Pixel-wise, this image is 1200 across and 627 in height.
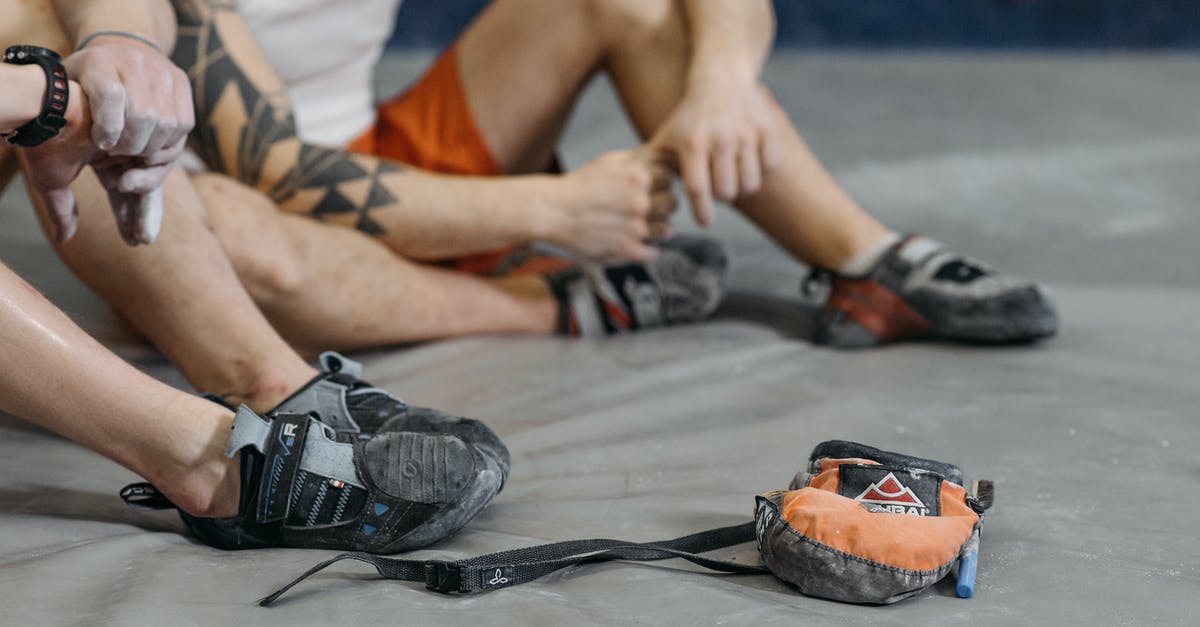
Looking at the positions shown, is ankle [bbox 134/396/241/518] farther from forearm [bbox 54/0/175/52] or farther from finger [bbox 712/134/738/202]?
finger [bbox 712/134/738/202]

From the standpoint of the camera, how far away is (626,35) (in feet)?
4.50

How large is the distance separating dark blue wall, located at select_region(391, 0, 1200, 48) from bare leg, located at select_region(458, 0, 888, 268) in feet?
4.89

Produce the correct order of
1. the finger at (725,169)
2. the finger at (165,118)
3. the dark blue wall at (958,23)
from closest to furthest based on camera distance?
the finger at (165,118) → the finger at (725,169) → the dark blue wall at (958,23)

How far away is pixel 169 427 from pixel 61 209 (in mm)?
203

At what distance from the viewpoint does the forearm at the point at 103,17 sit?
0.91 m

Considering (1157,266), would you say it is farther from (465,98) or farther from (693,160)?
(465,98)

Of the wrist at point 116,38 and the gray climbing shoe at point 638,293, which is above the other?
the wrist at point 116,38

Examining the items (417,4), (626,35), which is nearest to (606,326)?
Answer: (626,35)

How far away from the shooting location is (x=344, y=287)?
4.02ft

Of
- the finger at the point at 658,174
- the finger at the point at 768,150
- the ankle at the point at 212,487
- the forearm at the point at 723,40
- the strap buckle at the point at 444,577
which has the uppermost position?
the forearm at the point at 723,40

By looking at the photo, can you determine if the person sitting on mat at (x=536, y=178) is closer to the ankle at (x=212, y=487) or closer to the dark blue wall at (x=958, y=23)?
the ankle at (x=212, y=487)

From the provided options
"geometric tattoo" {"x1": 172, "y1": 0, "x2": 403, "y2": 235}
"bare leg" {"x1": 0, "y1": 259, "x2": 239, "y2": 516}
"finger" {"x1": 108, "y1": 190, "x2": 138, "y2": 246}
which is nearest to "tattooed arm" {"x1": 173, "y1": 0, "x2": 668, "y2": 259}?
"geometric tattoo" {"x1": 172, "y1": 0, "x2": 403, "y2": 235}

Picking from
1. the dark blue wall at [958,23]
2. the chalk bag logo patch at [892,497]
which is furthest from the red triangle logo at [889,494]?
the dark blue wall at [958,23]

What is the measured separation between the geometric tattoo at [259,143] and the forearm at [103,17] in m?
0.20
